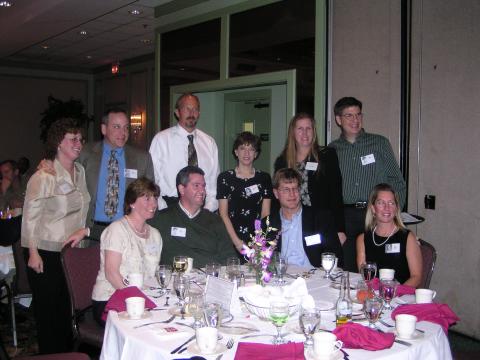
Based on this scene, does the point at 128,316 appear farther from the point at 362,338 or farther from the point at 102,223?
the point at 102,223

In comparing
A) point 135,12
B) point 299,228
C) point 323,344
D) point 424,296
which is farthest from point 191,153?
point 135,12

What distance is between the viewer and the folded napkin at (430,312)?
2.22m

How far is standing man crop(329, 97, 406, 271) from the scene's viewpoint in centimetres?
416

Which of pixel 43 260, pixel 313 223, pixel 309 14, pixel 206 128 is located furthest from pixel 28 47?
pixel 313 223

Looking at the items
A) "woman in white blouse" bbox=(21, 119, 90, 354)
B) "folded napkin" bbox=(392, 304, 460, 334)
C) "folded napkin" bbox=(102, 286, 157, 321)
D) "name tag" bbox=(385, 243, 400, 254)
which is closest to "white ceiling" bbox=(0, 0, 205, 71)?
"woman in white blouse" bbox=(21, 119, 90, 354)

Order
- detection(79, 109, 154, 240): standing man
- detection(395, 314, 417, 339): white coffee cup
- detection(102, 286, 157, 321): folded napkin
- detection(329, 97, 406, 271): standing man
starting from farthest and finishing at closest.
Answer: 1. detection(329, 97, 406, 271): standing man
2. detection(79, 109, 154, 240): standing man
3. detection(102, 286, 157, 321): folded napkin
4. detection(395, 314, 417, 339): white coffee cup

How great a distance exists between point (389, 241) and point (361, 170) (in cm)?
98

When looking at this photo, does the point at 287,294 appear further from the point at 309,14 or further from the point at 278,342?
the point at 309,14

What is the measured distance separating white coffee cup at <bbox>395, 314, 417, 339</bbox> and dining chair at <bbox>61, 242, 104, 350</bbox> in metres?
1.73

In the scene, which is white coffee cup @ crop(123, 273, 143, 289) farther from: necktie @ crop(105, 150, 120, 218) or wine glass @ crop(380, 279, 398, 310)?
necktie @ crop(105, 150, 120, 218)

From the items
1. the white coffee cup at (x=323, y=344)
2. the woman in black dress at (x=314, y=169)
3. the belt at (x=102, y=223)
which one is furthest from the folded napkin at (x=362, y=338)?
the belt at (x=102, y=223)

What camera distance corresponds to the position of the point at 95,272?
3305mm

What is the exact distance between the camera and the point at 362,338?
1.92 m

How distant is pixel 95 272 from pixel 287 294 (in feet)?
5.06
